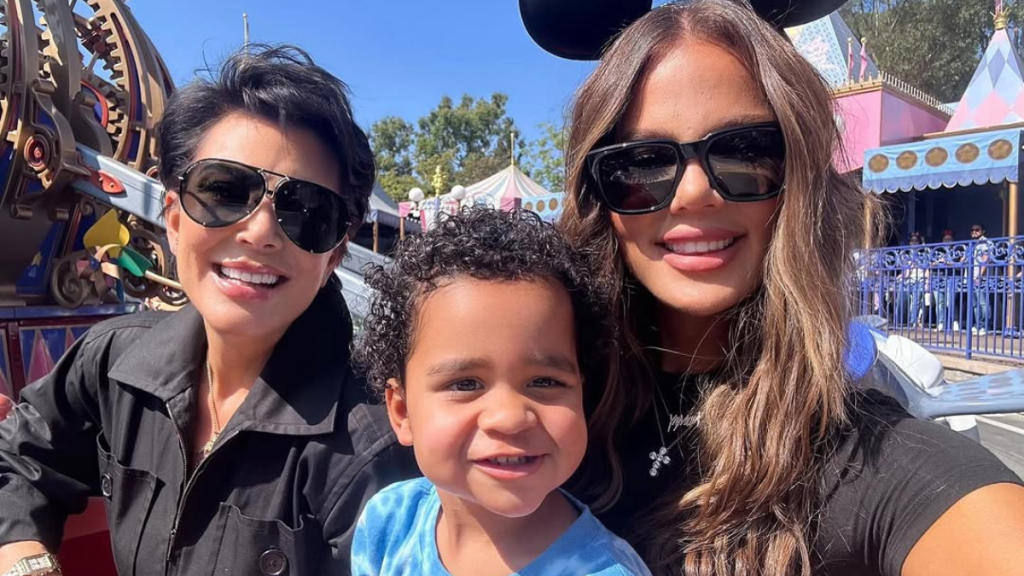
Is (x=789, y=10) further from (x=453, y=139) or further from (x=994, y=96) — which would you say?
(x=453, y=139)

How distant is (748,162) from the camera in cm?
123

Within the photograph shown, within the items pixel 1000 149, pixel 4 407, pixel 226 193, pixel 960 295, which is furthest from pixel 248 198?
pixel 1000 149

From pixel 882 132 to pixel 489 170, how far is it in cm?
2338

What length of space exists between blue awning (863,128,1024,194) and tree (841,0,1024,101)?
16.9 m

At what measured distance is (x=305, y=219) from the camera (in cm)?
154

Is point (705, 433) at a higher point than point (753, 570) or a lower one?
higher

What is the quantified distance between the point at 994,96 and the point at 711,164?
45.1 feet

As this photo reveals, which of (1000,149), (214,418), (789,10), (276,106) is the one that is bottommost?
(214,418)

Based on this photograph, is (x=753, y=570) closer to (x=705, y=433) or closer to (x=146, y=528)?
(x=705, y=433)

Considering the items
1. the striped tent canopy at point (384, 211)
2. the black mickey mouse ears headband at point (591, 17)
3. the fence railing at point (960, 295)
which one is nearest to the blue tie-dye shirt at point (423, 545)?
the black mickey mouse ears headband at point (591, 17)

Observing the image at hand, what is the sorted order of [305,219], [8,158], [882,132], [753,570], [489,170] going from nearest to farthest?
1. [753,570]
2. [305,219]
3. [8,158]
4. [882,132]
5. [489,170]

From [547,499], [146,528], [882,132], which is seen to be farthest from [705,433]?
[882,132]

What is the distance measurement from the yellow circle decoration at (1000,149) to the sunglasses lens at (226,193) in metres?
10.5

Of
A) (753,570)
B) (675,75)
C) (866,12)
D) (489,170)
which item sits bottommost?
(753,570)
